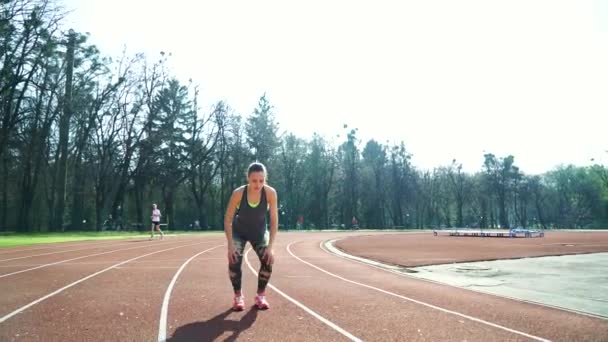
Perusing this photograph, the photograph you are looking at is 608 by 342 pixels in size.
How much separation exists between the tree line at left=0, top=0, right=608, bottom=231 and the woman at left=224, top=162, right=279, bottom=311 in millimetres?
27266

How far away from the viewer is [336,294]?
7434 mm

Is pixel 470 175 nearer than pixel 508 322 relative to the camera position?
No

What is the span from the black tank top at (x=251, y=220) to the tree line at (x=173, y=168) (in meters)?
27.3

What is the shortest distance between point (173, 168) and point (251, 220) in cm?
4309

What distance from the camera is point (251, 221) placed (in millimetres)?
5719

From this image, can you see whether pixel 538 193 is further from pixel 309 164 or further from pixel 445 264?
pixel 445 264

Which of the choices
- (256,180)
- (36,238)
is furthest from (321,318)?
(36,238)

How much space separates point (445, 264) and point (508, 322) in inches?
298

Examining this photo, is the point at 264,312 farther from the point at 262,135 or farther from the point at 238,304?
the point at 262,135

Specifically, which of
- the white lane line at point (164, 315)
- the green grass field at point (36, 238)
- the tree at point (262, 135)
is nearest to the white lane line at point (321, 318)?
the white lane line at point (164, 315)

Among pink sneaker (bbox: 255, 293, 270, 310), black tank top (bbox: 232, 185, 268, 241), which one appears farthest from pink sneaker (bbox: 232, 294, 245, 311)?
black tank top (bbox: 232, 185, 268, 241)

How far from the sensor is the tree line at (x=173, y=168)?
3247 cm

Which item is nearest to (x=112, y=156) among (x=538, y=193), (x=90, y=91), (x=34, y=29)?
(x=90, y=91)

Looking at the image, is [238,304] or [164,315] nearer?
[164,315]
